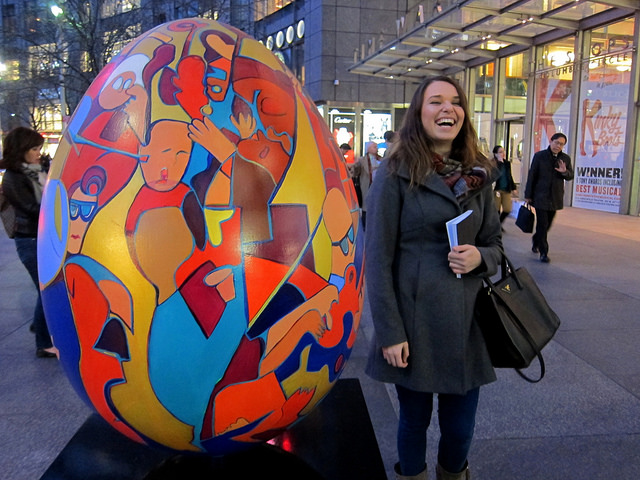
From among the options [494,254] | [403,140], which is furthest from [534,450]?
[403,140]

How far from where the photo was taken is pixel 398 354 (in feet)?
6.61

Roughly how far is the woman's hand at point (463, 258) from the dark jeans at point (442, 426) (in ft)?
1.80

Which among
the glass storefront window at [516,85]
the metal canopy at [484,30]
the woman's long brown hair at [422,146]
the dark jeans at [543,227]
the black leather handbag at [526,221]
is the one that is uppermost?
the metal canopy at [484,30]

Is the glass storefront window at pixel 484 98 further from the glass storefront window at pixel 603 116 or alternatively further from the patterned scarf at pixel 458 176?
the patterned scarf at pixel 458 176

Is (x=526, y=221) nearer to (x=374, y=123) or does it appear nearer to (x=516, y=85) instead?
(x=516, y=85)

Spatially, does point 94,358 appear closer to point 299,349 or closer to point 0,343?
point 299,349

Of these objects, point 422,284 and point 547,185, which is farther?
point 547,185

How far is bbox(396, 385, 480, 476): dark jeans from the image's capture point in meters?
2.18

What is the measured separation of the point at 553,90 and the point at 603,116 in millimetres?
2176

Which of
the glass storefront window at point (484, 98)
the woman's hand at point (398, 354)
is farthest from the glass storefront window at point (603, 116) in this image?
the woman's hand at point (398, 354)

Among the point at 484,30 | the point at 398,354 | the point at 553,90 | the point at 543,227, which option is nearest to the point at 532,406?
the point at 398,354

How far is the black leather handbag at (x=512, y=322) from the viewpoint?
6.71 feet

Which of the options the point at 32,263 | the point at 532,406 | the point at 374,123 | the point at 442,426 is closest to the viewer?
the point at 442,426

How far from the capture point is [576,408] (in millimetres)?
3334
